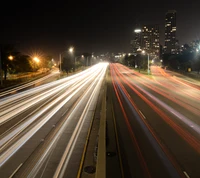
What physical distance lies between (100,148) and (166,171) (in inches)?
135

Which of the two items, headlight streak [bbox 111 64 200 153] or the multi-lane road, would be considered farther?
headlight streak [bbox 111 64 200 153]

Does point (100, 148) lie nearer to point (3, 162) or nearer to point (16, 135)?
point (3, 162)

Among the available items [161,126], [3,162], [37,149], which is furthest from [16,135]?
[161,126]

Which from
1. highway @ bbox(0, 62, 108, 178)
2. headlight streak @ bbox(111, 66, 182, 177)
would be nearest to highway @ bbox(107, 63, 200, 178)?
headlight streak @ bbox(111, 66, 182, 177)

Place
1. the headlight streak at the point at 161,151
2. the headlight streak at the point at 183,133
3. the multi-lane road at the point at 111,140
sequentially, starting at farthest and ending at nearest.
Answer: the headlight streak at the point at 183,133
the multi-lane road at the point at 111,140
the headlight streak at the point at 161,151

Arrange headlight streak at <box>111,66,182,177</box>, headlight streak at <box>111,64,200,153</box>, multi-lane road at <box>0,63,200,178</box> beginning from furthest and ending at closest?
headlight streak at <box>111,64,200,153</box> < multi-lane road at <box>0,63,200,178</box> < headlight streak at <box>111,66,182,177</box>

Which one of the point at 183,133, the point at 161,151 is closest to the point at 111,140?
the point at 161,151

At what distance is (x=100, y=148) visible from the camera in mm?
11320

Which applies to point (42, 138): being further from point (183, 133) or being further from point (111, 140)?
point (183, 133)

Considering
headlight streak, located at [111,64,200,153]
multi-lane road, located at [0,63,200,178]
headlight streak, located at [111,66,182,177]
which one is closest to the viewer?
headlight streak, located at [111,66,182,177]

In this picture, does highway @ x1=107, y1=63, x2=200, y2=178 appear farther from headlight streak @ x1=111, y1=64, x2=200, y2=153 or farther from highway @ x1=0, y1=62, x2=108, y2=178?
highway @ x1=0, y1=62, x2=108, y2=178

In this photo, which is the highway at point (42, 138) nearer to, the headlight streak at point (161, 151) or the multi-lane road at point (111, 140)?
the multi-lane road at point (111, 140)

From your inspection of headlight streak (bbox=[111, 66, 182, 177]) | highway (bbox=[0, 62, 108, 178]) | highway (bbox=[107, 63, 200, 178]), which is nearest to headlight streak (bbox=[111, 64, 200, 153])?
highway (bbox=[107, 63, 200, 178])

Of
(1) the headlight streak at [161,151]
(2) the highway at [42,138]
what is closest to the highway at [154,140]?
(1) the headlight streak at [161,151]
